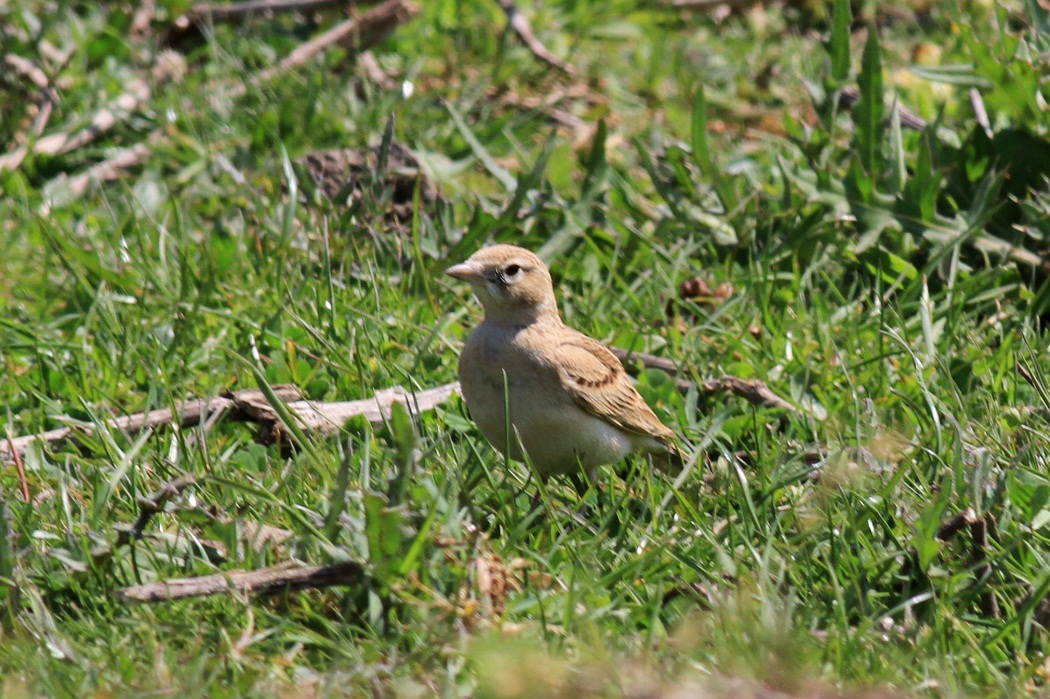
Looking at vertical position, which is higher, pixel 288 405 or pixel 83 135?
pixel 83 135

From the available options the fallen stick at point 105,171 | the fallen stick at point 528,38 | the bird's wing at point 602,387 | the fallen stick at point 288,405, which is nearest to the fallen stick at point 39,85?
the fallen stick at point 105,171

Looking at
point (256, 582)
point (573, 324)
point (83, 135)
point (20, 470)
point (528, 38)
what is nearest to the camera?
point (256, 582)

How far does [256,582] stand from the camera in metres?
3.44

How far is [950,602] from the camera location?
3684mm

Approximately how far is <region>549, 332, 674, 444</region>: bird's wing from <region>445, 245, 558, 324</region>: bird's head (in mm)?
179

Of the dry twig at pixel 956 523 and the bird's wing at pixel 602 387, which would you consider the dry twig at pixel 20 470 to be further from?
the dry twig at pixel 956 523

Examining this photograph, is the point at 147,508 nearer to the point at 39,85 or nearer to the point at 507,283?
the point at 507,283

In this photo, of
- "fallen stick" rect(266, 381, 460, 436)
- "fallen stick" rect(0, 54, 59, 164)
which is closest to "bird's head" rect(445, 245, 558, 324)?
"fallen stick" rect(266, 381, 460, 436)

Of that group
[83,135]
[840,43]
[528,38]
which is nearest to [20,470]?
[83,135]

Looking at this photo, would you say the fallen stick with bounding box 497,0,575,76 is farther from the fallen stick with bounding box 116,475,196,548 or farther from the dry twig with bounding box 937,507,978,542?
the fallen stick with bounding box 116,475,196,548

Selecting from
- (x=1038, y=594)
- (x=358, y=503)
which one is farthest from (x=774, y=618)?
(x=358, y=503)

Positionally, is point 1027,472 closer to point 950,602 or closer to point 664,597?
point 950,602

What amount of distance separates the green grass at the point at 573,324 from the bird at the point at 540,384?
0.46 ft

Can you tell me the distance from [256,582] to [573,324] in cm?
254
